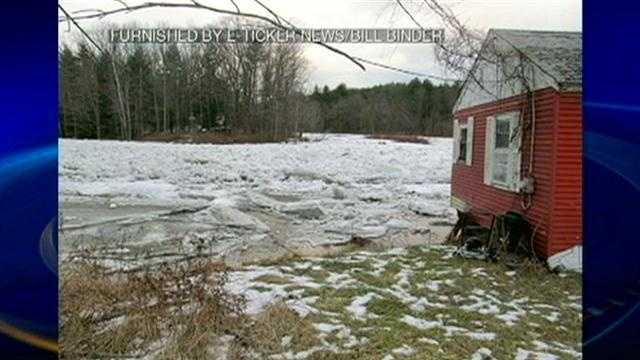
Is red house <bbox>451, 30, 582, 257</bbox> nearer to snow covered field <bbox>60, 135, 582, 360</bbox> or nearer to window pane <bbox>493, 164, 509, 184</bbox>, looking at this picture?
window pane <bbox>493, 164, 509, 184</bbox>

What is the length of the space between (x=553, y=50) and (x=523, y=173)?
3.02ft

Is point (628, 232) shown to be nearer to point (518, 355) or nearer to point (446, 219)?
point (518, 355)

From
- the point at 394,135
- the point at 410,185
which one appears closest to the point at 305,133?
the point at 394,135

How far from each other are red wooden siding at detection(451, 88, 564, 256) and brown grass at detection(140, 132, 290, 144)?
46.2 inches

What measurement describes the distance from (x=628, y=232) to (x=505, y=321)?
121 cm

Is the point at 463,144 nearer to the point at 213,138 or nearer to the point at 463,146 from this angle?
the point at 463,146

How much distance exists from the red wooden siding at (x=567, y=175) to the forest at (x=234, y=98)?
78 centimetres

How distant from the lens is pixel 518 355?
Answer: 9.32 ft

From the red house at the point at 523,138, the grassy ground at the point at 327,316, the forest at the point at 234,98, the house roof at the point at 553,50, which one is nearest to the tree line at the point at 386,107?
the forest at the point at 234,98

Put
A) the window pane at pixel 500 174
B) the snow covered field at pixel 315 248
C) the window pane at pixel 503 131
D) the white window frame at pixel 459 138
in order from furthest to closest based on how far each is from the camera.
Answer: the window pane at pixel 500 174 < the window pane at pixel 503 131 < the white window frame at pixel 459 138 < the snow covered field at pixel 315 248

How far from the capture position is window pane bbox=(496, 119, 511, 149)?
10.8ft

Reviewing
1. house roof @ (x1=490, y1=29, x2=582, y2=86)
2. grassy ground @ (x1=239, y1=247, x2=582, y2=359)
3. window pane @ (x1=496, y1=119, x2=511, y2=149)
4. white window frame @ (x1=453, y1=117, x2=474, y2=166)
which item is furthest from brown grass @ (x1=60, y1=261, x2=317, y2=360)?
house roof @ (x1=490, y1=29, x2=582, y2=86)

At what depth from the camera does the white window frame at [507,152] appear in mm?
3357

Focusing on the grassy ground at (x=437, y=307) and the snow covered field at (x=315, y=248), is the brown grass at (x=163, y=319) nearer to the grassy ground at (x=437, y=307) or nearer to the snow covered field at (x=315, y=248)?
the snow covered field at (x=315, y=248)
